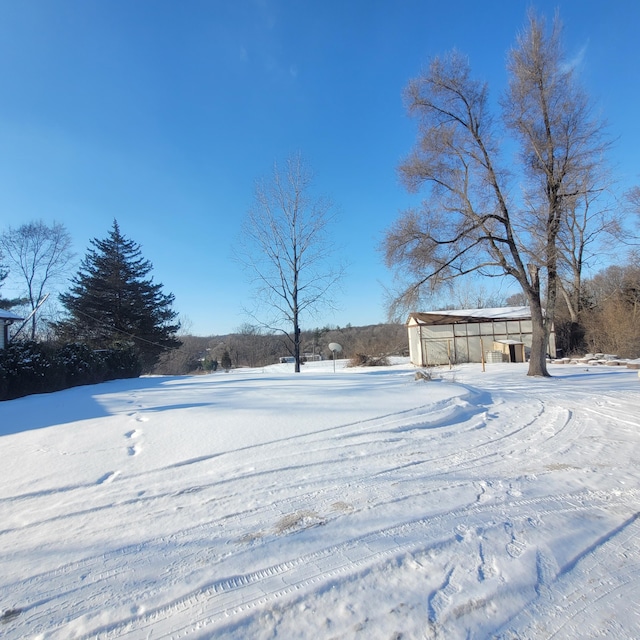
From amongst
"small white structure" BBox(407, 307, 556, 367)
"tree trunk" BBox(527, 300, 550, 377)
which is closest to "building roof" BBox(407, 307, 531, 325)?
"small white structure" BBox(407, 307, 556, 367)

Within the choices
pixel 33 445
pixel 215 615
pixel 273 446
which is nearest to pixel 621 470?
pixel 273 446

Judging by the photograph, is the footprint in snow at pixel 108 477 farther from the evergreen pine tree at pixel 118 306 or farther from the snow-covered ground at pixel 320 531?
the evergreen pine tree at pixel 118 306

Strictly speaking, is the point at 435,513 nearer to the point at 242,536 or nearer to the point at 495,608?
the point at 495,608

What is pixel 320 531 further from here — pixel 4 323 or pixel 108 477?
pixel 4 323

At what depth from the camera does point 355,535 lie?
7.66 feet

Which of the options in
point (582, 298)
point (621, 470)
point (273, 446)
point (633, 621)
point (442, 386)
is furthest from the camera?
point (582, 298)

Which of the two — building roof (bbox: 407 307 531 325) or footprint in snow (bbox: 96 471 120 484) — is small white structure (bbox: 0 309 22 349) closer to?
footprint in snow (bbox: 96 471 120 484)

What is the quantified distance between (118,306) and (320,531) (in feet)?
88.0

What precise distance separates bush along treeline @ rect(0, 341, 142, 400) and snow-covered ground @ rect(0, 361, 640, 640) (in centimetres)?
702

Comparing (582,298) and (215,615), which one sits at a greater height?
(582,298)

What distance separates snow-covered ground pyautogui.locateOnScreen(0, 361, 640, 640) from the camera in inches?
67.1

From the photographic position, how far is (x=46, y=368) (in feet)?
37.4

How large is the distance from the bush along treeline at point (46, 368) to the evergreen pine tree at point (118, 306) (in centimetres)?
1034

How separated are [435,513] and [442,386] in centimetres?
568
